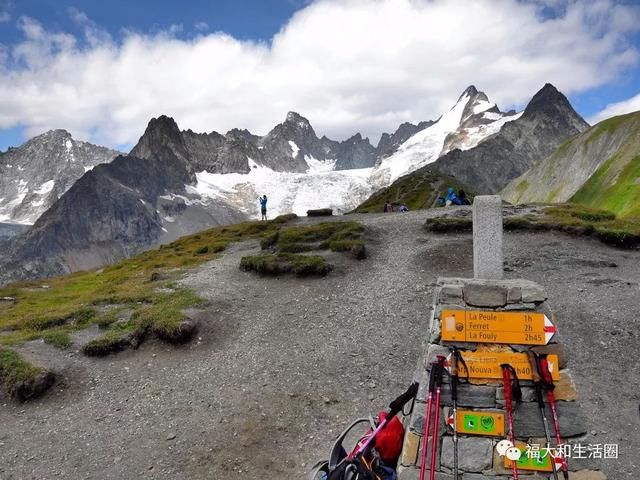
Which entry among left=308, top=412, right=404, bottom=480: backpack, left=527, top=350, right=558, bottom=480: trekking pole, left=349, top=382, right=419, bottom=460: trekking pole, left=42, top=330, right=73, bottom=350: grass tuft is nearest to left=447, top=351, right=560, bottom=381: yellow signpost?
left=527, top=350, right=558, bottom=480: trekking pole

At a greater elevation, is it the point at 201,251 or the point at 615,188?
the point at 615,188

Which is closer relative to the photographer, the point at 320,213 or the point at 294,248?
the point at 294,248

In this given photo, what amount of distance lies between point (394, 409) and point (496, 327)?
2.45 m

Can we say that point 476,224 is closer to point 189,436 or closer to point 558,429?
point 558,429

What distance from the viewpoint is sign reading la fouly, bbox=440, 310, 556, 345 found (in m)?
8.78

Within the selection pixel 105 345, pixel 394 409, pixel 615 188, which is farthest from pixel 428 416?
pixel 615 188

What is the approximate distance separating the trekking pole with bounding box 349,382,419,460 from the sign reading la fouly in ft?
3.81

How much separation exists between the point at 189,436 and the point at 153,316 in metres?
8.65

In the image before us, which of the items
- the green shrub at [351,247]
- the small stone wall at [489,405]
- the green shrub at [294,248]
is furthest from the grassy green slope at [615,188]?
the small stone wall at [489,405]

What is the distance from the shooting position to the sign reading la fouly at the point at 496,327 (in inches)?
346

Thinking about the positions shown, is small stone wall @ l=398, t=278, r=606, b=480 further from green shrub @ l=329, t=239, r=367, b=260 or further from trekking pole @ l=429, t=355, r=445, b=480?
green shrub @ l=329, t=239, r=367, b=260

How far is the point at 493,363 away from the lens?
883 centimetres

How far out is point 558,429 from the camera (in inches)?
331

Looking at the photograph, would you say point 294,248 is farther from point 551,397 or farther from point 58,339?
point 551,397
